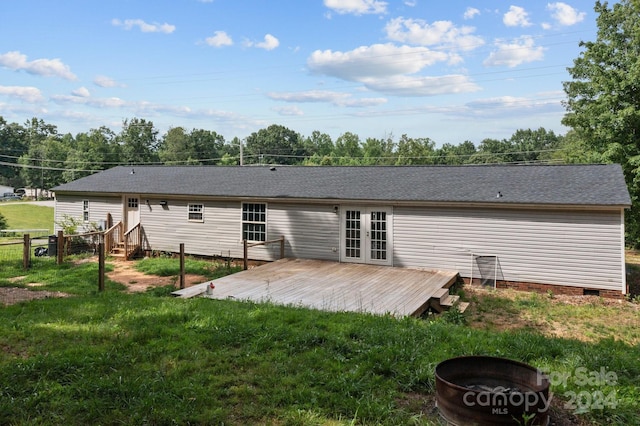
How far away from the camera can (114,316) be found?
18.8ft

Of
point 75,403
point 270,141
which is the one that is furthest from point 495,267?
point 270,141

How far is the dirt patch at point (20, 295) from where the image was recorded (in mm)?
7379

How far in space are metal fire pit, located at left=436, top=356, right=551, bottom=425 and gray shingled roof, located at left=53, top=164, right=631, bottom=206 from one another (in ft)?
24.7

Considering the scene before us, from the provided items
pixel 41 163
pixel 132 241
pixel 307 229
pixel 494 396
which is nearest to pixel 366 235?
pixel 307 229

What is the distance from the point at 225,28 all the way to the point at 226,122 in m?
28.3

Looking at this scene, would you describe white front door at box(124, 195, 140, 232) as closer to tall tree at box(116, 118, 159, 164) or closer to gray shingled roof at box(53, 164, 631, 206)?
gray shingled roof at box(53, 164, 631, 206)

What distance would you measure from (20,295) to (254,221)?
21.9 feet

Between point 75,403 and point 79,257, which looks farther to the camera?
point 79,257

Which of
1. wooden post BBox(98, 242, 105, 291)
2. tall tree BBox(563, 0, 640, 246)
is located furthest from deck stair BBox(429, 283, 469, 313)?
tall tree BBox(563, 0, 640, 246)

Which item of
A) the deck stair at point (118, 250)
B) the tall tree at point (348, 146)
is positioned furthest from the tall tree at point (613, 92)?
the tall tree at point (348, 146)

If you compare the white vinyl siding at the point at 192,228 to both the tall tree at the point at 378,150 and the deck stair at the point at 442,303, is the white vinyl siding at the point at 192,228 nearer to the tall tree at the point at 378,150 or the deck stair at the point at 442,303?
the deck stair at the point at 442,303

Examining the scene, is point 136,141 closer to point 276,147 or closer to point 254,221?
point 276,147

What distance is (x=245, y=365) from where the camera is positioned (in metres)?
4.09

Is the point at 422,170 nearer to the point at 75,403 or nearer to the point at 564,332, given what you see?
the point at 564,332
